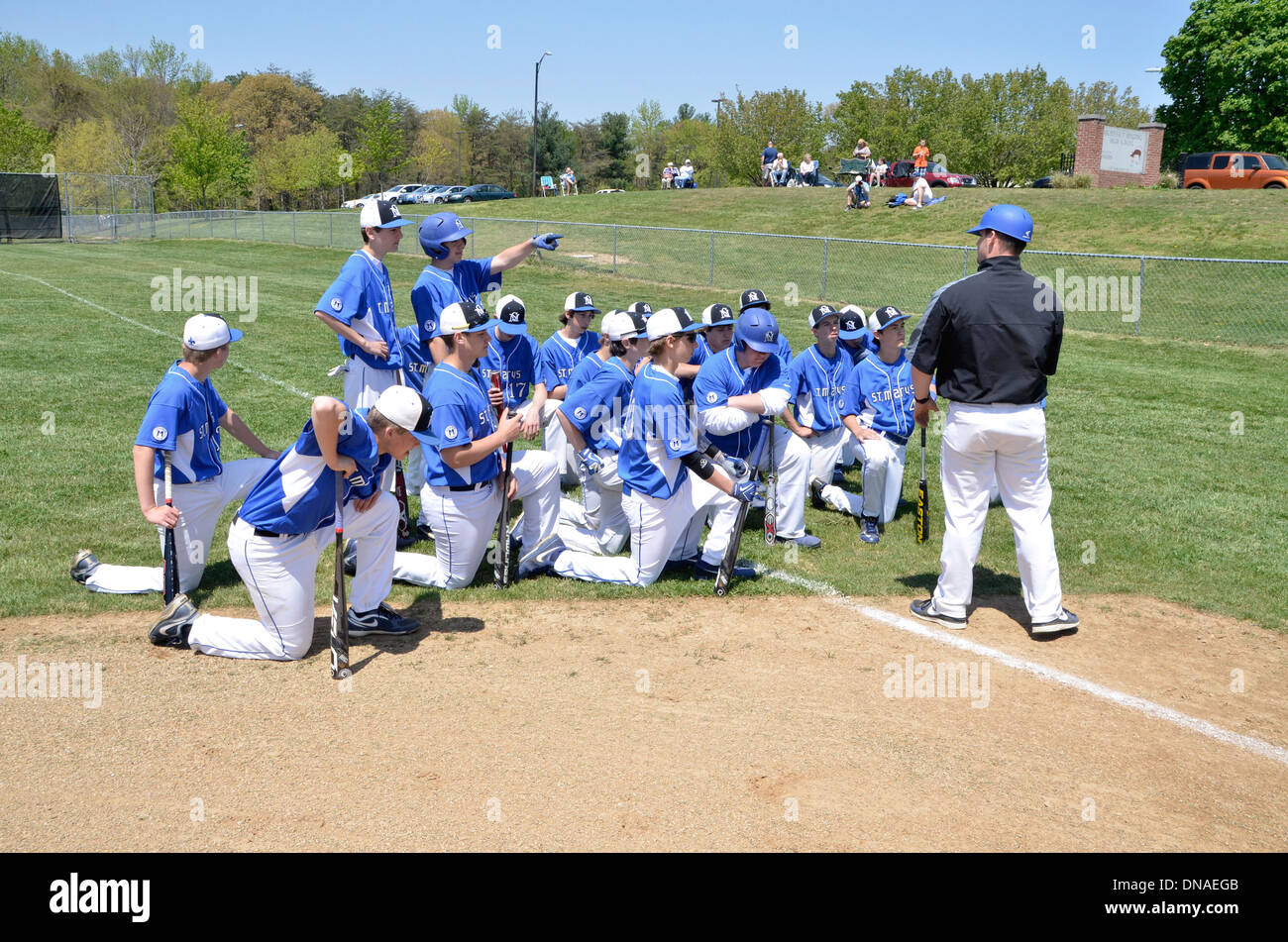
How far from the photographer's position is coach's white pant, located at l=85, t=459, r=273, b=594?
6.80 meters

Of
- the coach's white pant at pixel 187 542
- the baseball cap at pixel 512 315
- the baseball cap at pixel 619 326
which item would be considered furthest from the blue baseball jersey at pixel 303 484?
the baseball cap at pixel 512 315

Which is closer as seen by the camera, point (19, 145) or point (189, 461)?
point (189, 461)

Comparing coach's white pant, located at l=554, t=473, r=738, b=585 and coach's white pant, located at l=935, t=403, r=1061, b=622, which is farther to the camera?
coach's white pant, located at l=554, t=473, r=738, b=585

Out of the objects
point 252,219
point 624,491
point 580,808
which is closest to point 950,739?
point 580,808

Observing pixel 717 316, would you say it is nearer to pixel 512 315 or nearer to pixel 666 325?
pixel 666 325

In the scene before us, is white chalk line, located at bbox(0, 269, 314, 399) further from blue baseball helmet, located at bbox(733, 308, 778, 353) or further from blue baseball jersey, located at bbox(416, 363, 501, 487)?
blue baseball helmet, located at bbox(733, 308, 778, 353)

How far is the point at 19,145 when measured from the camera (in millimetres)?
55438

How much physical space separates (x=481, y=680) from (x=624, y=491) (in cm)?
205

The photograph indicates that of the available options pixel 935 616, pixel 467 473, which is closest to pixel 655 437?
pixel 467 473

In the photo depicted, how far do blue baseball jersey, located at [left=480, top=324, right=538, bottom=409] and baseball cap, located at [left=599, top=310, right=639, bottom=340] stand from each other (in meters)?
1.11

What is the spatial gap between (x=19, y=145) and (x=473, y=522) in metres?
61.8

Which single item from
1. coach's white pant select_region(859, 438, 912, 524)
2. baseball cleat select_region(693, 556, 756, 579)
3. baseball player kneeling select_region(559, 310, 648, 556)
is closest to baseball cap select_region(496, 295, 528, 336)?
baseball player kneeling select_region(559, 310, 648, 556)
